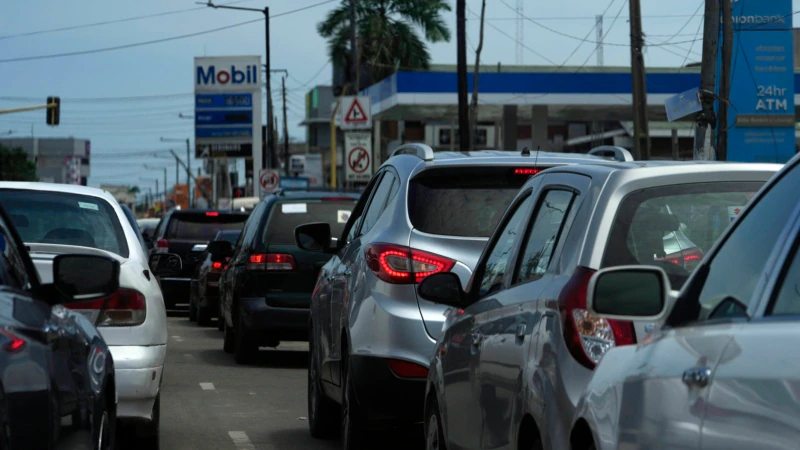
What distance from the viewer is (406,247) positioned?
798 cm

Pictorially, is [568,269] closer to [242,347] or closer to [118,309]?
[118,309]

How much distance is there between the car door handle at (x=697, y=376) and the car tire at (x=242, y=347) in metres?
12.1

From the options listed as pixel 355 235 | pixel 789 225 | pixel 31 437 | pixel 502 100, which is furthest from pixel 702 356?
pixel 502 100

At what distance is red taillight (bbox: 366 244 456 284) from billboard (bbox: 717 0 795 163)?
76.0 ft

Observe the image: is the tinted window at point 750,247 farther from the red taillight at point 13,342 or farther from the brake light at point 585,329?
the red taillight at point 13,342

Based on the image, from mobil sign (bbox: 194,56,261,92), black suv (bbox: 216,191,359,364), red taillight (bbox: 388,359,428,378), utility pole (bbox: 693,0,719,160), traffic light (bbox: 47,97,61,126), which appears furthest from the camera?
mobil sign (bbox: 194,56,261,92)

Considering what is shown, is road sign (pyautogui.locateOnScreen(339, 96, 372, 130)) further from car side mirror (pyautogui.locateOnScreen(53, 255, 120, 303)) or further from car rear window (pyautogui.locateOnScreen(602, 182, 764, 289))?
car rear window (pyautogui.locateOnScreen(602, 182, 764, 289))

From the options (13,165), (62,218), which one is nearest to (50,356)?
(62,218)

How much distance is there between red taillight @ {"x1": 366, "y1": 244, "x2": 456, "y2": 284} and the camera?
788 centimetres

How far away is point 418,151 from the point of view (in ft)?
28.5

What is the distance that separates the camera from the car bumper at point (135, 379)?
7941mm

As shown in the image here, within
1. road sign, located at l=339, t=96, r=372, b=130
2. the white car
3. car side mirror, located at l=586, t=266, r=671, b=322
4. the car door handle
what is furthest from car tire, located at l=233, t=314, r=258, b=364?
road sign, located at l=339, t=96, r=372, b=130

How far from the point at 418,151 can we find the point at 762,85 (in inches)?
920

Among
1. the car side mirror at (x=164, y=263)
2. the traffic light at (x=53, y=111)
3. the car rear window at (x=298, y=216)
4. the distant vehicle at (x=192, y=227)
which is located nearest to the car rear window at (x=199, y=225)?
the distant vehicle at (x=192, y=227)
